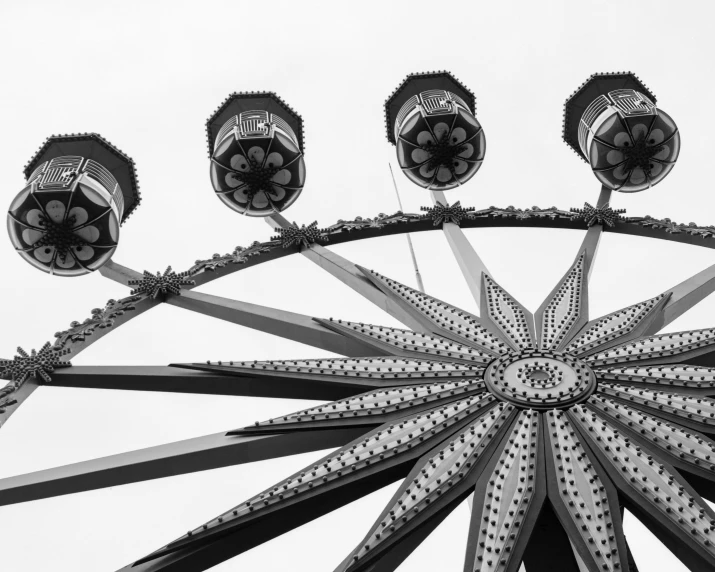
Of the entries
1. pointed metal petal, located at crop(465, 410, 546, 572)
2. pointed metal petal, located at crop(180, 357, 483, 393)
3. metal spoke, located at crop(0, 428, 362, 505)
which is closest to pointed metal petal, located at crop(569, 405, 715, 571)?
pointed metal petal, located at crop(465, 410, 546, 572)

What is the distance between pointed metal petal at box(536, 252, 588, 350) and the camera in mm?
8156

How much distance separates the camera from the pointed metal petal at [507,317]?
8094mm

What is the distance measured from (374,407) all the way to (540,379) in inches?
49.2

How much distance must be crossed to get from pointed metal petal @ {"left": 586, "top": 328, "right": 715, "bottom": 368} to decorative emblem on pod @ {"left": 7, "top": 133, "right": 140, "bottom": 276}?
4686 millimetres

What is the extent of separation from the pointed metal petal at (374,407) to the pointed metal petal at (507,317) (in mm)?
825

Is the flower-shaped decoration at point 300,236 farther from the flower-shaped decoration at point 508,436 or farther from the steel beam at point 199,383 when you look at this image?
the steel beam at point 199,383

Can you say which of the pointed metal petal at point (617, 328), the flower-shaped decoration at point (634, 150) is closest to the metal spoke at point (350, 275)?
the pointed metal petal at point (617, 328)

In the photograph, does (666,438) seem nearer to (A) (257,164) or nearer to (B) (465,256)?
(B) (465,256)

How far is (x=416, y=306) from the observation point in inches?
352

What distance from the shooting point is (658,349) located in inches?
309

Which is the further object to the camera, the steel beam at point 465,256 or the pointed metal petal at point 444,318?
the steel beam at point 465,256

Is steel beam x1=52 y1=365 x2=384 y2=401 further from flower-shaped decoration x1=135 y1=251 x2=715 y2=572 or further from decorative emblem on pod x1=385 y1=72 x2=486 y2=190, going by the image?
decorative emblem on pod x1=385 y1=72 x2=486 y2=190

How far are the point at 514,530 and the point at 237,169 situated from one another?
6208 millimetres

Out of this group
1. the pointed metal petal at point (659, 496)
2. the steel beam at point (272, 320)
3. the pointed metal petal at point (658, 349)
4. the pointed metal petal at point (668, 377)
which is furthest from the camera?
the steel beam at point (272, 320)
